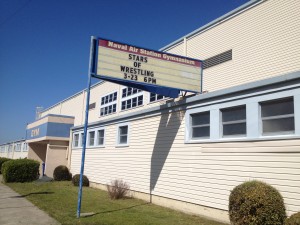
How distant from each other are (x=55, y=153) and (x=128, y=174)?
14388 mm

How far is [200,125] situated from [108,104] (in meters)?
17.3

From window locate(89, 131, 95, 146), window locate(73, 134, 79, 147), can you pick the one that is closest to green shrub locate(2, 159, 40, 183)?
window locate(73, 134, 79, 147)

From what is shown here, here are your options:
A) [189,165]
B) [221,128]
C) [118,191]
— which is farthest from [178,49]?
[221,128]

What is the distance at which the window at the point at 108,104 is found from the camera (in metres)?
25.9

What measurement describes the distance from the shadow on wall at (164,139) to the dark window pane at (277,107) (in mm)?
3567

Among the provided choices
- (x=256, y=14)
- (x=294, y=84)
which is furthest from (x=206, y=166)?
(x=256, y=14)

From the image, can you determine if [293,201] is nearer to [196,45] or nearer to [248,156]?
[248,156]

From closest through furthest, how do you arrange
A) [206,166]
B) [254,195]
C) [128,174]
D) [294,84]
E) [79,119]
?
[254,195], [294,84], [206,166], [128,174], [79,119]

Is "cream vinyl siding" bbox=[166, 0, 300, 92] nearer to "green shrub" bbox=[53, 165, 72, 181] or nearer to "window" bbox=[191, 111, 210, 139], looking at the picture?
"window" bbox=[191, 111, 210, 139]

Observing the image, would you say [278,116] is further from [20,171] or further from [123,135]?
[20,171]

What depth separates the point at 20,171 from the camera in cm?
2077

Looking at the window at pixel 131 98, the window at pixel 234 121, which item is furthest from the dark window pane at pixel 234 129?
the window at pixel 131 98

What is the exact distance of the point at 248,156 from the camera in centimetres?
859

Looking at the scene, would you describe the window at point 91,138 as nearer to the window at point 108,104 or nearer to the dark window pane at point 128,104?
the dark window pane at point 128,104
